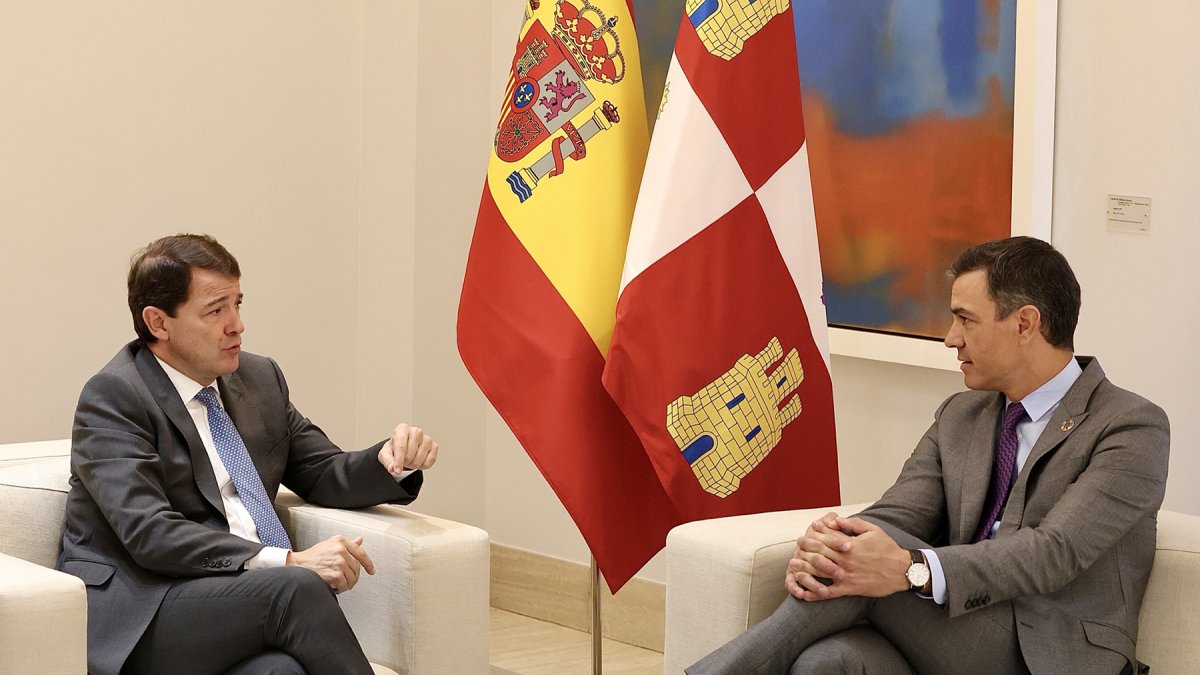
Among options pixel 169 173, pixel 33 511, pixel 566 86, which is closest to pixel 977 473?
pixel 566 86

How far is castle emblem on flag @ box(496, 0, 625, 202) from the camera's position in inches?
132

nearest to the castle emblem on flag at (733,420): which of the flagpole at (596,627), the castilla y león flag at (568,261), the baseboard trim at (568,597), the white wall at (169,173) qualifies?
the castilla y león flag at (568,261)

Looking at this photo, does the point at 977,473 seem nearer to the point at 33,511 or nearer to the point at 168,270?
the point at 168,270

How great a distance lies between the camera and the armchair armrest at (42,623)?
2426 millimetres

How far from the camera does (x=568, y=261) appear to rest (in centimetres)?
337

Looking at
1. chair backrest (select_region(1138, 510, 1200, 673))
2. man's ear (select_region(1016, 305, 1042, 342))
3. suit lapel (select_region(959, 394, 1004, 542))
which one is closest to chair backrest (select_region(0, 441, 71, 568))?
suit lapel (select_region(959, 394, 1004, 542))

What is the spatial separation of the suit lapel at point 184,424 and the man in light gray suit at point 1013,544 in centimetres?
A: 105

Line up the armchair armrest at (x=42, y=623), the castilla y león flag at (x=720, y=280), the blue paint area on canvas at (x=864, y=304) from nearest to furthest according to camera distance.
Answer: the armchair armrest at (x=42, y=623), the castilla y león flag at (x=720, y=280), the blue paint area on canvas at (x=864, y=304)

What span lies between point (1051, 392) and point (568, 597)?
2.31 m

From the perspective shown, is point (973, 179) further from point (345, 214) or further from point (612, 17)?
point (345, 214)

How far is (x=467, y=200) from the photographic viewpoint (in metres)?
4.94

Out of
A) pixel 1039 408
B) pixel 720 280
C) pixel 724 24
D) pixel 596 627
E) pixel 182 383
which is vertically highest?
pixel 724 24

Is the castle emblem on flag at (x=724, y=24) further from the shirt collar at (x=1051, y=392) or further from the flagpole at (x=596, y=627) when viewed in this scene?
the flagpole at (x=596, y=627)

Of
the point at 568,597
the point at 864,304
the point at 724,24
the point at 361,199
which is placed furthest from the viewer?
the point at 361,199
